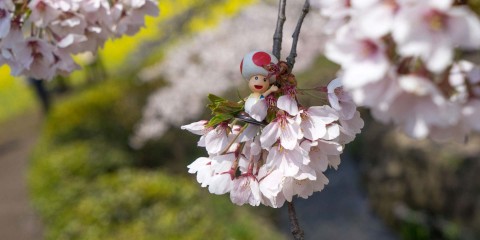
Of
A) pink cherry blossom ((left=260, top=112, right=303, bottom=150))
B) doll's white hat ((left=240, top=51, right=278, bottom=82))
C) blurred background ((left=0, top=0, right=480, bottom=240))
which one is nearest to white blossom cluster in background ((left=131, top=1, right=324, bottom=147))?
blurred background ((left=0, top=0, right=480, bottom=240))

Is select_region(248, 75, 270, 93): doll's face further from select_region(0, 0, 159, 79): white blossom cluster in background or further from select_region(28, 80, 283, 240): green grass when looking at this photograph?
select_region(28, 80, 283, 240): green grass

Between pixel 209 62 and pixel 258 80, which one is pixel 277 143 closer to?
pixel 258 80

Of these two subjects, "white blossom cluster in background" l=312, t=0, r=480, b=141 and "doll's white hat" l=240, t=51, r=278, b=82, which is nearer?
"white blossom cluster in background" l=312, t=0, r=480, b=141

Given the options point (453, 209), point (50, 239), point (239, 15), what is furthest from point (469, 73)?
point (239, 15)

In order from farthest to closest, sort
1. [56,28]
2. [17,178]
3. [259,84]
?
[17,178] < [56,28] < [259,84]

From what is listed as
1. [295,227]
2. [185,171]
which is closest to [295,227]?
[295,227]

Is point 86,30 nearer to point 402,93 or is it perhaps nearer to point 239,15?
point 402,93
